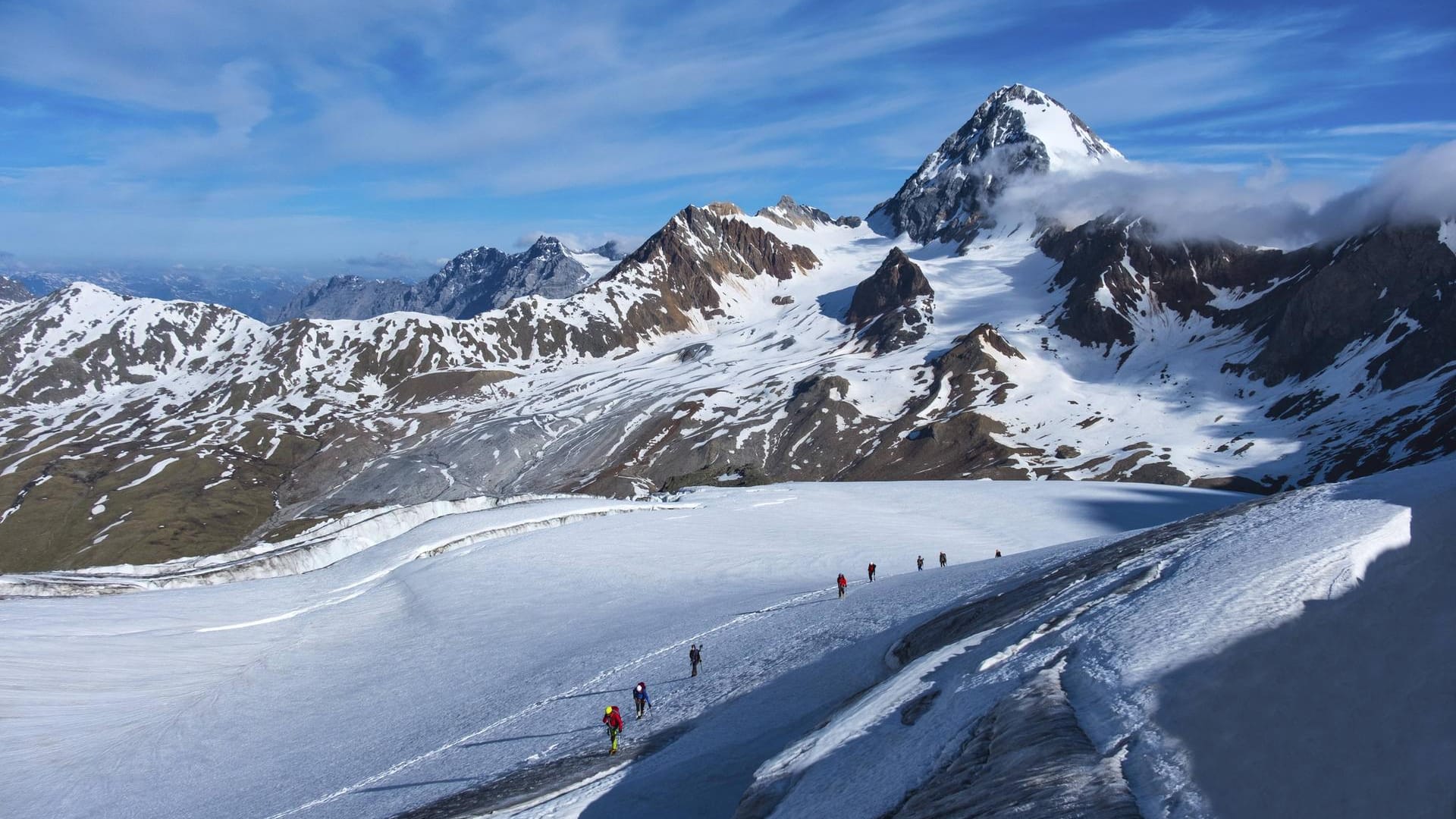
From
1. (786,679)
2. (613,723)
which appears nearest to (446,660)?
(613,723)

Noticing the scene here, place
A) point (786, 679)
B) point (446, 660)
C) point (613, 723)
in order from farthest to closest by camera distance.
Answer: point (446, 660), point (786, 679), point (613, 723)

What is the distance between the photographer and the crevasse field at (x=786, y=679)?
14797mm

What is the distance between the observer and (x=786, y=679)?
30.0m

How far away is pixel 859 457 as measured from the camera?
645 feet

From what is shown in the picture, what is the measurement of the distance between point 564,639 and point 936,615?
2121 centimetres

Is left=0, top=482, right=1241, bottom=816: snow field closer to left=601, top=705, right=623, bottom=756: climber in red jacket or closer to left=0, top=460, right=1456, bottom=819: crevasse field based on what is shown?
left=0, top=460, right=1456, bottom=819: crevasse field

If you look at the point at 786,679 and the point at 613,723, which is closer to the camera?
the point at 613,723

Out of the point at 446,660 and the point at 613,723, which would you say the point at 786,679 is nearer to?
the point at 613,723

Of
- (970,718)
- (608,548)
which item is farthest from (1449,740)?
(608,548)

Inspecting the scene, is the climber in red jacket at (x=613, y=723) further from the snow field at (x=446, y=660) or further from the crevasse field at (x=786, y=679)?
the snow field at (x=446, y=660)

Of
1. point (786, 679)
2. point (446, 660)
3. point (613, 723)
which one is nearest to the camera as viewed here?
point (613, 723)

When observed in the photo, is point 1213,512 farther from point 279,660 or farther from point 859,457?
point 859,457

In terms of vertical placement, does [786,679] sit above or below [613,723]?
below

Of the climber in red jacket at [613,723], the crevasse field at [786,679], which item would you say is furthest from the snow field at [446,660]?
the climber in red jacket at [613,723]
